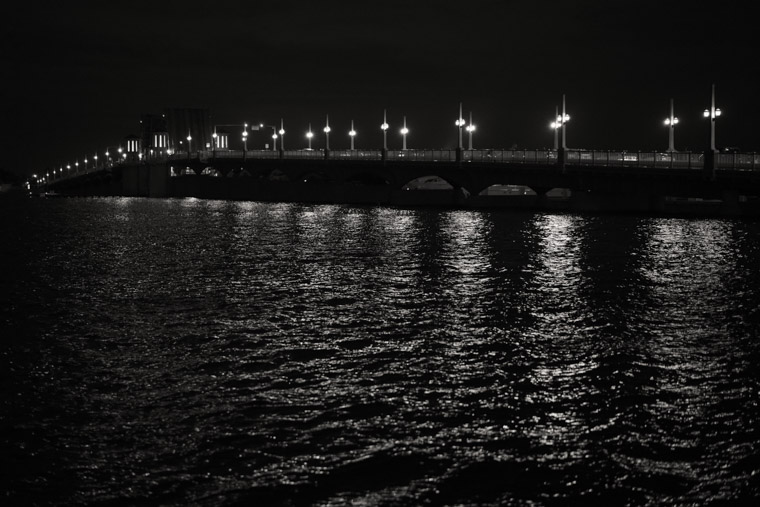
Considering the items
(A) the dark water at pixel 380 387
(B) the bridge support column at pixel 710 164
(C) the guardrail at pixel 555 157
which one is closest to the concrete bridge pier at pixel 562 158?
(C) the guardrail at pixel 555 157

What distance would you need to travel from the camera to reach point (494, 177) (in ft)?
283

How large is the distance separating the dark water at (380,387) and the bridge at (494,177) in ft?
112

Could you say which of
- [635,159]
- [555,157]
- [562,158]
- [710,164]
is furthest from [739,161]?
[555,157]

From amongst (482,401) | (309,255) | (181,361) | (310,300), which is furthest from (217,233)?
(482,401)

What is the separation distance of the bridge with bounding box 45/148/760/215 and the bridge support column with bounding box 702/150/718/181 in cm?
7

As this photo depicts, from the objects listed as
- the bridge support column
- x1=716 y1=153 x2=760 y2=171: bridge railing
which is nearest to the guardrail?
x1=716 y1=153 x2=760 y2=171: bridge railing

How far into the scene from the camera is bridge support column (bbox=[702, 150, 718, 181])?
61.9m

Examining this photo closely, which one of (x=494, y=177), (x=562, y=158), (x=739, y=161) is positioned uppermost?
(x=562, y=158)

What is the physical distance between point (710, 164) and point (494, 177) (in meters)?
26.8

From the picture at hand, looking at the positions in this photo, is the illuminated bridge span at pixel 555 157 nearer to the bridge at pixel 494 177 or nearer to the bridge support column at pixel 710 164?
the bridge at pixel 494 177

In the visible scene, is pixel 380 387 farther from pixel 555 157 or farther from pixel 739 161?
pixel 555 157

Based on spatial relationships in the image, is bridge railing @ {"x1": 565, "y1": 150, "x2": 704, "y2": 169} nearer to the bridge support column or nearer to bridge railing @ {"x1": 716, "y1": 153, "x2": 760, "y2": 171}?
the bridge support column

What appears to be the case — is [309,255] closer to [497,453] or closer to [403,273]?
[403,273]

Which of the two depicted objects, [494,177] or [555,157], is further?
[494,177]
